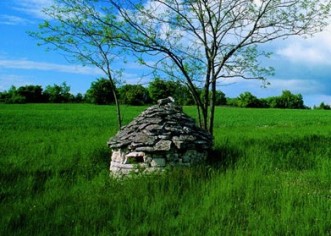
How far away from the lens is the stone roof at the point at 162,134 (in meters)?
10.1

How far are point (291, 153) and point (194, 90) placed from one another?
→ 3.48m

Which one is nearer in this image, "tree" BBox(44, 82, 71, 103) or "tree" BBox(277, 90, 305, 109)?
Answer: "tree" BBox(44, 82, 71, 103)

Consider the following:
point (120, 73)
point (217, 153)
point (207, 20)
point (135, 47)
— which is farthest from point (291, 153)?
point (120, 73)

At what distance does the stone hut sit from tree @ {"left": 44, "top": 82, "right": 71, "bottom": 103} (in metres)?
79.0

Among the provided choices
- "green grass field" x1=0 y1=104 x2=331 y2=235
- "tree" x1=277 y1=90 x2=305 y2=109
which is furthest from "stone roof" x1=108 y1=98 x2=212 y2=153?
"tree" x1=277 y1=90 x2=305 y2=109

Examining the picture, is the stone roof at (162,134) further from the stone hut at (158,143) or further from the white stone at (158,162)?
the white stone at (158,162)

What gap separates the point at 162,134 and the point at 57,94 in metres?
A: 82.9

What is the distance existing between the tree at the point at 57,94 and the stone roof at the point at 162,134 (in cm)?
7897

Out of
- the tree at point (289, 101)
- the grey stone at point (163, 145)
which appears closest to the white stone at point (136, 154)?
the grey stone at point (163, 145)

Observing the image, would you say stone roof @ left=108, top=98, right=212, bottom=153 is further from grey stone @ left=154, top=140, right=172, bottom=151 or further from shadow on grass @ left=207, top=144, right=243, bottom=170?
shadow on grass @ left=207, top=144, right=243, bottom=170

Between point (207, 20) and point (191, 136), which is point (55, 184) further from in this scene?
point (207, 20)

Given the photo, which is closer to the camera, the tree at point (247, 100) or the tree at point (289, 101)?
the tree at point (247, 100)

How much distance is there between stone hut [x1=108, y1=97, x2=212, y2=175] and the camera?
10.1 m

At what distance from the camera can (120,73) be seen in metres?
15.2
